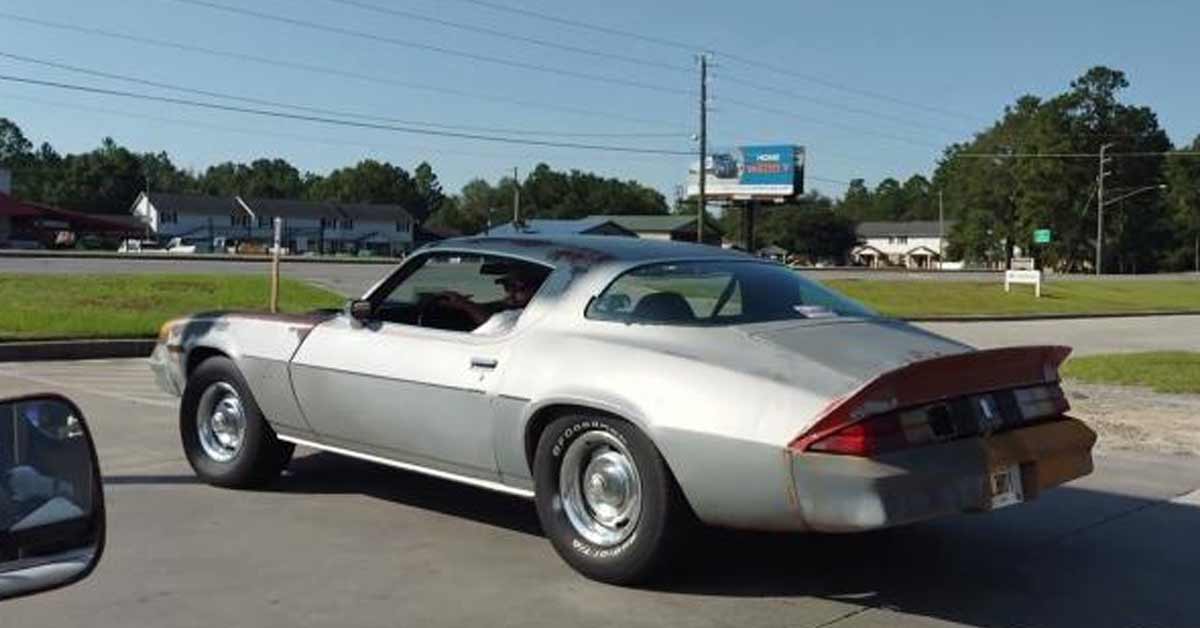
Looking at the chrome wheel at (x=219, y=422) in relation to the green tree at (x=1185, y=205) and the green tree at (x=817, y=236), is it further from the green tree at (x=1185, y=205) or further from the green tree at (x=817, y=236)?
the green tree at (x=817, y=236)

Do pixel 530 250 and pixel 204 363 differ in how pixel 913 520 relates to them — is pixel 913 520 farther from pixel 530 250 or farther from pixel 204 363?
pixel 204 363

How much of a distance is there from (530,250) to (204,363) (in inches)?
89.1

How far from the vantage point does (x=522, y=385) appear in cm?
584

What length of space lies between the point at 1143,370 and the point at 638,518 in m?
12.2

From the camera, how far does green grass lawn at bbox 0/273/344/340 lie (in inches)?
645

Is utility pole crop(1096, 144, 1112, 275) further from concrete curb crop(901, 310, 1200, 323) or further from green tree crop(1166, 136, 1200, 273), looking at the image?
concrete curb crop(901, 310, 1200, 323)

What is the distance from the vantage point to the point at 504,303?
6.74 metres

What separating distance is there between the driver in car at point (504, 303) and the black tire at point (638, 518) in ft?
2.42

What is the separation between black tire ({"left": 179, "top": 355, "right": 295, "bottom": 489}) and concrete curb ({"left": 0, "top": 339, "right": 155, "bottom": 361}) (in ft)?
26.0

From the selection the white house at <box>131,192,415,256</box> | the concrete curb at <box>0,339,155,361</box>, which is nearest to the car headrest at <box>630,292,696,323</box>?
the concrete curb at <box>0,339,155,361</box>

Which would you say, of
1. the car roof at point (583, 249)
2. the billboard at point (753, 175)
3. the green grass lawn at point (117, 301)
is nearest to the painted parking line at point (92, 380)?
the green grass lawn at point (117, 301)

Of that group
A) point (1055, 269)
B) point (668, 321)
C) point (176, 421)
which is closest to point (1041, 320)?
point (176, 421)

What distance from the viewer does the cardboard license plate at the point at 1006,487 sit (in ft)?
17.2

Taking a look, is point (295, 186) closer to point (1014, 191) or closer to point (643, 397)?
point (1014, 191)
